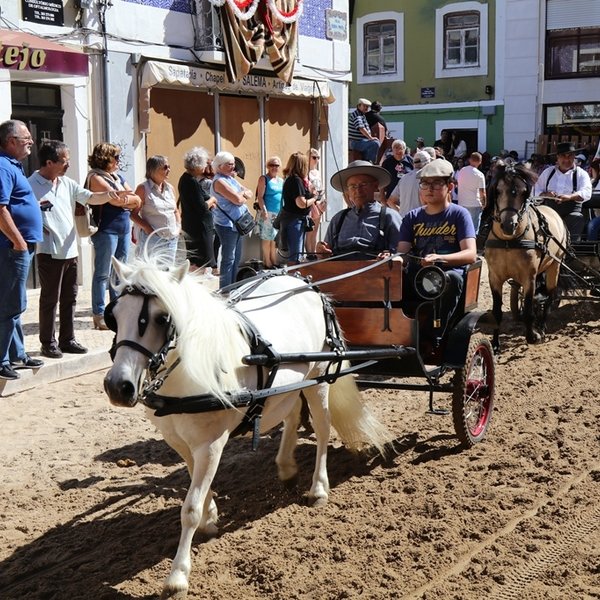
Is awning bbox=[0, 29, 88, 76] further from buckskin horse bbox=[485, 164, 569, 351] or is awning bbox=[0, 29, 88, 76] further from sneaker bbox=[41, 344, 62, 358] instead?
buckskin horse bbox=[485, 164, 569, 351]

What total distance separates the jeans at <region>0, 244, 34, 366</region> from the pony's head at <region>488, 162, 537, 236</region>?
15.3ft

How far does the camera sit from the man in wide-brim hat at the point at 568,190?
1136 centimetres

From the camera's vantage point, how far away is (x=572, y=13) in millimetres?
26719

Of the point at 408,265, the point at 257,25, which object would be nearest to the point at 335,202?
the point at 257,25

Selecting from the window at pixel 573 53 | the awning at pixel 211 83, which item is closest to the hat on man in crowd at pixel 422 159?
the awning at pixel 211 83

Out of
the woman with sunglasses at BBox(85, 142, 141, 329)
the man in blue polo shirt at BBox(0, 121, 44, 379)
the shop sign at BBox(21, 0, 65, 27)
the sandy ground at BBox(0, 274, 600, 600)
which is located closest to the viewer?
the sandy ground at BBox(0, 274, 600, 600)

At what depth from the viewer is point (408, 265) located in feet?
20.9

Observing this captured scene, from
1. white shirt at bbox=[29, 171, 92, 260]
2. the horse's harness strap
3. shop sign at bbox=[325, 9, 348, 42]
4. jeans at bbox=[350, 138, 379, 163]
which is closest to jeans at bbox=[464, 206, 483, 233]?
jeans at bbox=[350, 138, 379, 163]

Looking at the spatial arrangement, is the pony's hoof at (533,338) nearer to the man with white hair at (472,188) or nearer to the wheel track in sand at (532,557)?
the wheel track in sand at (532,557)

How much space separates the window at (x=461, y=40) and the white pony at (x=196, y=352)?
79.7ft

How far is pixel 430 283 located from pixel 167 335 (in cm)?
242

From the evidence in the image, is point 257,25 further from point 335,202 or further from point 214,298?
point 214,298

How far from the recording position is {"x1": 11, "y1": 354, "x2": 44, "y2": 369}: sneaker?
769cm

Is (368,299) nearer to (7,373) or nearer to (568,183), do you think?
(7,373)
